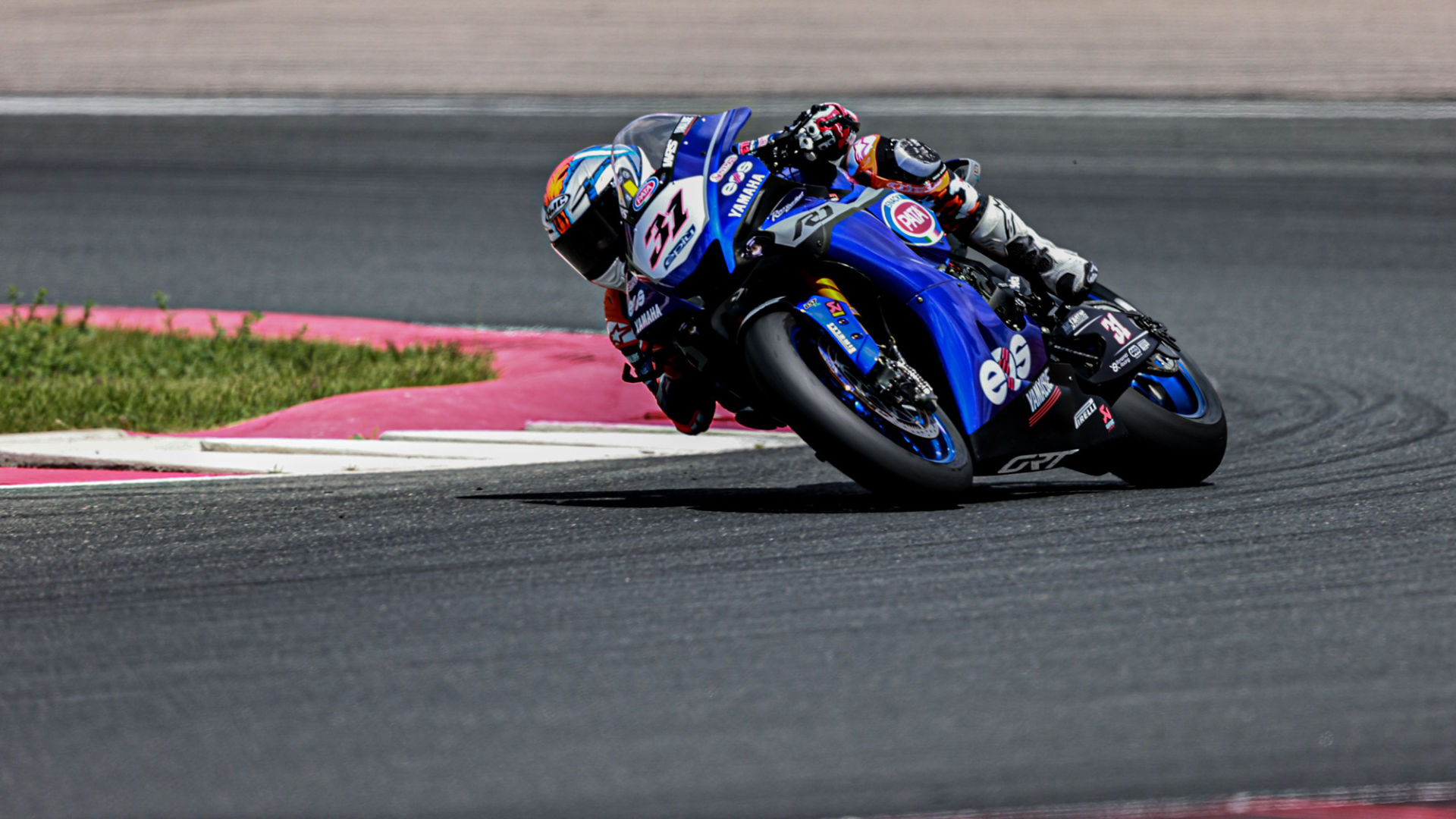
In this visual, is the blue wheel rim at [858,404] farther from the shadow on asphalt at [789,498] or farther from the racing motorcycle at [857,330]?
the shadow on asphalt at [789,498]

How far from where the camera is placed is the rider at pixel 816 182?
5.46 metres

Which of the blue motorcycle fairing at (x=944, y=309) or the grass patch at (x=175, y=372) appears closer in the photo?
the blue motorcycle fairing at (x=944, y=309)

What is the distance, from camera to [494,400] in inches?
326

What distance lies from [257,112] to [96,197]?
286 centimetres

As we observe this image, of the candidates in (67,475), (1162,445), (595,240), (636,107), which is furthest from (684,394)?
(636,107)

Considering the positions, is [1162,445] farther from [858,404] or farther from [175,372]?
[175,372]

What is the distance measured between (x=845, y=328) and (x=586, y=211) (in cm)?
93

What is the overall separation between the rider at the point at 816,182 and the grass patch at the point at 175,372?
10.5ft

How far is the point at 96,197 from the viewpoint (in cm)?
1460

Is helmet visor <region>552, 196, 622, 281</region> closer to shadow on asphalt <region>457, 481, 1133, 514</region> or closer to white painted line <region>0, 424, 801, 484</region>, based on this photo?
shadow on asphalt <region>457, 481, 1133, 514</region>

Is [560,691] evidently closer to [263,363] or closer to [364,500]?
[364,500]

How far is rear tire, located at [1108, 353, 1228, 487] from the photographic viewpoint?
5758 millimetres

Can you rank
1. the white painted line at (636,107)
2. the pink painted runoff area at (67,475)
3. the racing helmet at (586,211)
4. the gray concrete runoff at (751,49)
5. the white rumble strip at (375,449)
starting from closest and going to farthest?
the racing helmet at (586,211)
the pink painted runoff area at (67,475)
the white rumble strip at (375,449)
the white painted line at (636,107)
the gray concrete runoff at (751,49)

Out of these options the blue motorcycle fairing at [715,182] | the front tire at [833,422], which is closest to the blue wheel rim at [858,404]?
the front tire at [833,422]
